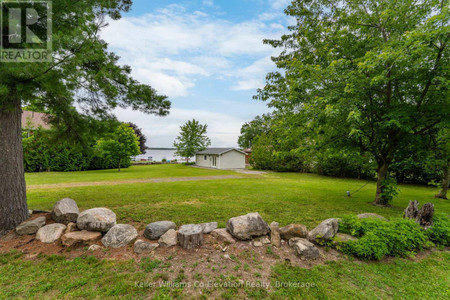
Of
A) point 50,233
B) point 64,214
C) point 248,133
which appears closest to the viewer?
point 50,233

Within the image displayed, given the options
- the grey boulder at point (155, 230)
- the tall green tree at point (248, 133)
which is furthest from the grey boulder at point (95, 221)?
the tall green tree at point (248, 133)

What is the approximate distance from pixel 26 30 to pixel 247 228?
5.15 m

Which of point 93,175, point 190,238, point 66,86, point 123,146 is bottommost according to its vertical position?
point 93,175

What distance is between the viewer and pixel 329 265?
109 inches

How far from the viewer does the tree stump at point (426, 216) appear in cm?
A: 370

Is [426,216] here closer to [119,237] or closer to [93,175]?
[119,237]

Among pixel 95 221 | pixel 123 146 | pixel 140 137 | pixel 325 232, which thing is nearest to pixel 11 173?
pixel 95 221

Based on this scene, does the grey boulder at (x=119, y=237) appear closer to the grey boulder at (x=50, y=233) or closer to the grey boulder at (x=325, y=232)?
the grey boulder at (x=50, y=233)

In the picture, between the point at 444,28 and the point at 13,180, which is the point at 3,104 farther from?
the point at 444,28

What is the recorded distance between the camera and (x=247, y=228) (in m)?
3.30

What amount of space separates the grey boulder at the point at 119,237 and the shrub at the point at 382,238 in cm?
379

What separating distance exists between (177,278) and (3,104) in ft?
13.1

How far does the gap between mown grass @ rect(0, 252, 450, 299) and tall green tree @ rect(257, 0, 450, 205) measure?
300 centimetres

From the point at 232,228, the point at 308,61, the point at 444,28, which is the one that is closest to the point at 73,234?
the point at 232,228
